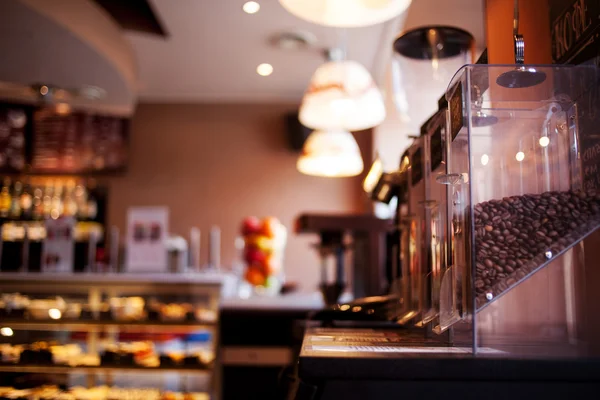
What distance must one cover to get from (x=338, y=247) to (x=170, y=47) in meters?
2.31

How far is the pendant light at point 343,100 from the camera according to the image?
266 centimetres

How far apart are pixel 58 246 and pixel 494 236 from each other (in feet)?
10.7

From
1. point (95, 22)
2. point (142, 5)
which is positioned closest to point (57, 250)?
point (95, 22)

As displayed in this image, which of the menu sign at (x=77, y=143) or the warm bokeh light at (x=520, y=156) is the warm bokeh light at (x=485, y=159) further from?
the menu sign at (x=77, y=143)

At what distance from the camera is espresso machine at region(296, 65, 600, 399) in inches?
34.9

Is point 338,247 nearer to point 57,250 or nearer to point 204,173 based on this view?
point 57,250

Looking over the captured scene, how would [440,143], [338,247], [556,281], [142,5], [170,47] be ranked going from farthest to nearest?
[170,47] < [142,5] < [338,247] < [556,281] < [440,143]

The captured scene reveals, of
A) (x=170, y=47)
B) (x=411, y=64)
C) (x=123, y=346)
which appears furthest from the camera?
Result: (x=170, y=47)

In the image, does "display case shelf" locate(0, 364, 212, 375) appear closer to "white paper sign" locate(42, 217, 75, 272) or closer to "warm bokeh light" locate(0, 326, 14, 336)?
"white paper sign" locate(42, 217, 75, 272)

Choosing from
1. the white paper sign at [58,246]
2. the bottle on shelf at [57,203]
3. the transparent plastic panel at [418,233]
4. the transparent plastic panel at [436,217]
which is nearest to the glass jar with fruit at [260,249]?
the white paper sign at [58,246]

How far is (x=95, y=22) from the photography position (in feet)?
12.9

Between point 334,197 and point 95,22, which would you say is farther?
point 334,197

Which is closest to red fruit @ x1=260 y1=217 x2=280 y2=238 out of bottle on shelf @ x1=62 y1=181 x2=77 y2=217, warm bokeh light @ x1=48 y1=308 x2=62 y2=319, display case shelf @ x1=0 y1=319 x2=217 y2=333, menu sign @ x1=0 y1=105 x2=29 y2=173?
display case shelf @ x1=0 y1=319 x2=217 y2=333

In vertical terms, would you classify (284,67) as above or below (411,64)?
above
